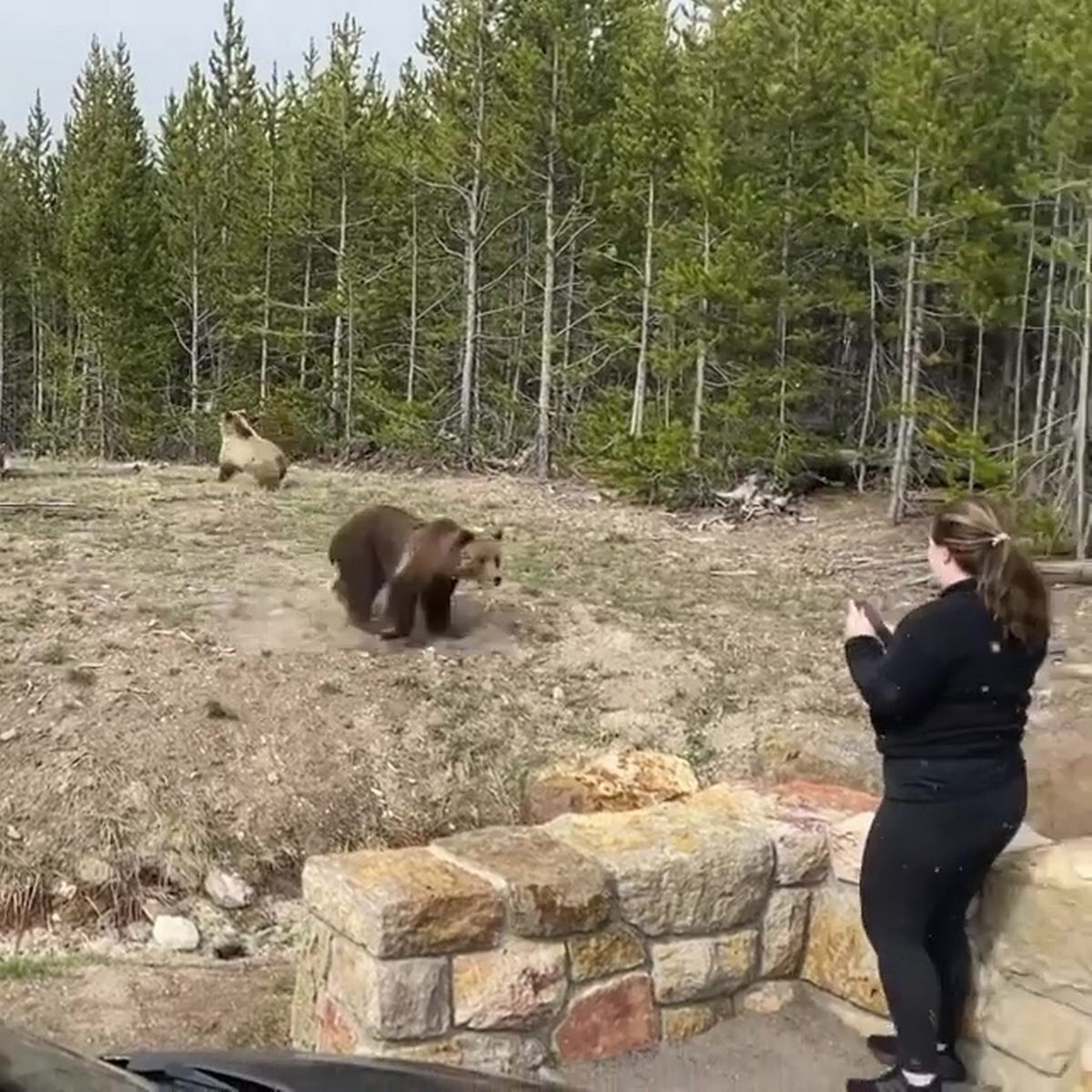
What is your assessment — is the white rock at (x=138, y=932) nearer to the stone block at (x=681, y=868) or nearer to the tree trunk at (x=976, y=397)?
the stone block at (x=681, y=868)

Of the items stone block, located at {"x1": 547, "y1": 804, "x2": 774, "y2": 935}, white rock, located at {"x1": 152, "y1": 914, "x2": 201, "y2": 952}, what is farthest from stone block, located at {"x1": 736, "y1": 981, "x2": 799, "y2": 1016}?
white rock, located at {"x1": 152, "y1": 914, "x2": 201, "y2": 952}

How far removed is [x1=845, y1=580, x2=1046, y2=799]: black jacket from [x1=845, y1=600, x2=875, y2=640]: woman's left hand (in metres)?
0.08

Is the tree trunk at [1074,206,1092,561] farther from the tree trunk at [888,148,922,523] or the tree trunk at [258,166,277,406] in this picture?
the tree trunk at [258,166,277,406]

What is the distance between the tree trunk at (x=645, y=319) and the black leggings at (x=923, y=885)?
1616cm

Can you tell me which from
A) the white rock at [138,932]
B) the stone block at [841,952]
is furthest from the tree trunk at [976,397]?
the stone block at [841,952]

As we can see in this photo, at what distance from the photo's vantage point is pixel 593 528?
14.2m

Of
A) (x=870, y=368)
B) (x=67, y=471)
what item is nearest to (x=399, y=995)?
(x=67, y=471)

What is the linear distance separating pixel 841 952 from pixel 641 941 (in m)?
0.63

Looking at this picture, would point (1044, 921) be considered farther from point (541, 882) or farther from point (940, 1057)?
point (541, 882)

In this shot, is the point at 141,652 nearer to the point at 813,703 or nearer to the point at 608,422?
the point at 813,703

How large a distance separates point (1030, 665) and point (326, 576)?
7.48 m

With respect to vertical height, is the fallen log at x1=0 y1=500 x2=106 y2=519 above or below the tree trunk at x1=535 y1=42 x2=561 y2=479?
below

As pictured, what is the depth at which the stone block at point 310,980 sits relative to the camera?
388 centimetres

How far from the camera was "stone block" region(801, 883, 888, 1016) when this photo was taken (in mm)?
4051
